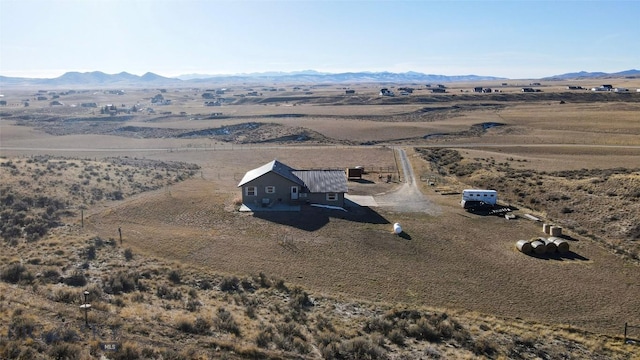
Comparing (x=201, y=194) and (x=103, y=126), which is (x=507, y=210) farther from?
(x=103, y=126)

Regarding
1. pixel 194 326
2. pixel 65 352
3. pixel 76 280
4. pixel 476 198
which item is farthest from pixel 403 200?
pixel 65 352

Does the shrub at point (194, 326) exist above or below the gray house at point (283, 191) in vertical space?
below

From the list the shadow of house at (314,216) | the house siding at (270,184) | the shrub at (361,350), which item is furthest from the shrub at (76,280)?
the house siding at (270,184)

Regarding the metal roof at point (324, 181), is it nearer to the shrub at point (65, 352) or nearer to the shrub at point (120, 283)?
the shrub at point (120, 283)

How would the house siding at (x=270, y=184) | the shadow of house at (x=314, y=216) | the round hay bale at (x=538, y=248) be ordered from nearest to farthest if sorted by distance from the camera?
the round hay bale at (x=538, y=248) → the shadow of house at (x=314, y=216) → the house siding at (x=270, y=184)

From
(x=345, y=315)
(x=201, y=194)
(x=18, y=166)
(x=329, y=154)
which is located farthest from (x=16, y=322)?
(x=329, y=154)

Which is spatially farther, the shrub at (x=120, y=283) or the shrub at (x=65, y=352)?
the shrub at (x=120, y=283)

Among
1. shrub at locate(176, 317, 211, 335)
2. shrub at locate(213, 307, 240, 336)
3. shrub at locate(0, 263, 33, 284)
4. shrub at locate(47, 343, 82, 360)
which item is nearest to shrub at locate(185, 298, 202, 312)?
shrub at locate(213, 307, 240, 336)

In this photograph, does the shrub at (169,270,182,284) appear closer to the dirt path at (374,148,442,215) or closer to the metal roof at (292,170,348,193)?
the metal roof at (292,170,348,193)
